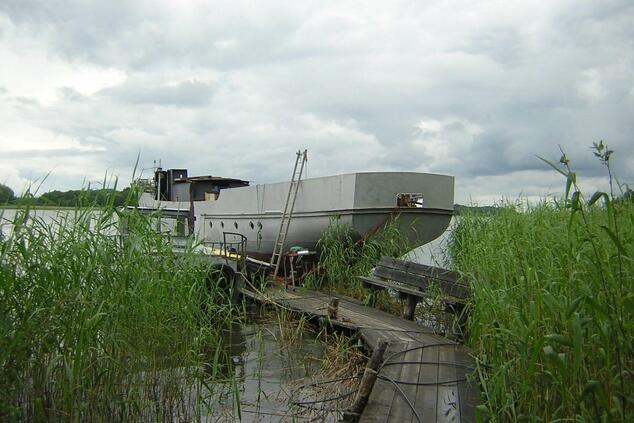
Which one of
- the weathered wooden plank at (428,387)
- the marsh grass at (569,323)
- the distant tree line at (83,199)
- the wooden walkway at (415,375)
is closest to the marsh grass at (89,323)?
the distant tree line at (83,199)

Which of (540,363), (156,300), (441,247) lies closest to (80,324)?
(156,300)

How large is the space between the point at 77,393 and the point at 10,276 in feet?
2.54

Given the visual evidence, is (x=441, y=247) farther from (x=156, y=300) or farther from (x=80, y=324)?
(x=80, y=324)

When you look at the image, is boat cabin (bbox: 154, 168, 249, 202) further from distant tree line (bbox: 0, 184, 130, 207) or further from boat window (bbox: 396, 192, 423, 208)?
distant tree line (bbox: 0, 184, 130, 207)

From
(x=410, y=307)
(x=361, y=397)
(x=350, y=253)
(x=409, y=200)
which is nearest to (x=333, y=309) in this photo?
(x=410, y=307)

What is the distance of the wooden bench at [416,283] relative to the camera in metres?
5.80

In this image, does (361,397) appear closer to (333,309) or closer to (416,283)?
(333,309)

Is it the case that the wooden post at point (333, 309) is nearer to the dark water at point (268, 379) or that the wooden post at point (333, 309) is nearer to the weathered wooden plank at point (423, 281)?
the dark water at point (268, 379)

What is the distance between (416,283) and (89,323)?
4435 mm

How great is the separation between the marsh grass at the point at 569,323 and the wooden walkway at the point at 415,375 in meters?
0.29

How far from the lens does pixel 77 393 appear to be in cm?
314

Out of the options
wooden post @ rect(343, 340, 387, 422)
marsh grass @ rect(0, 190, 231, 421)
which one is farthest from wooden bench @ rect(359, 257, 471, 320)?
marsh grass @ rect(0, 190, 231, 421)

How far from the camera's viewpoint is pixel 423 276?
6625mm

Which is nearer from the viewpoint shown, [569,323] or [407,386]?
[569,323]
